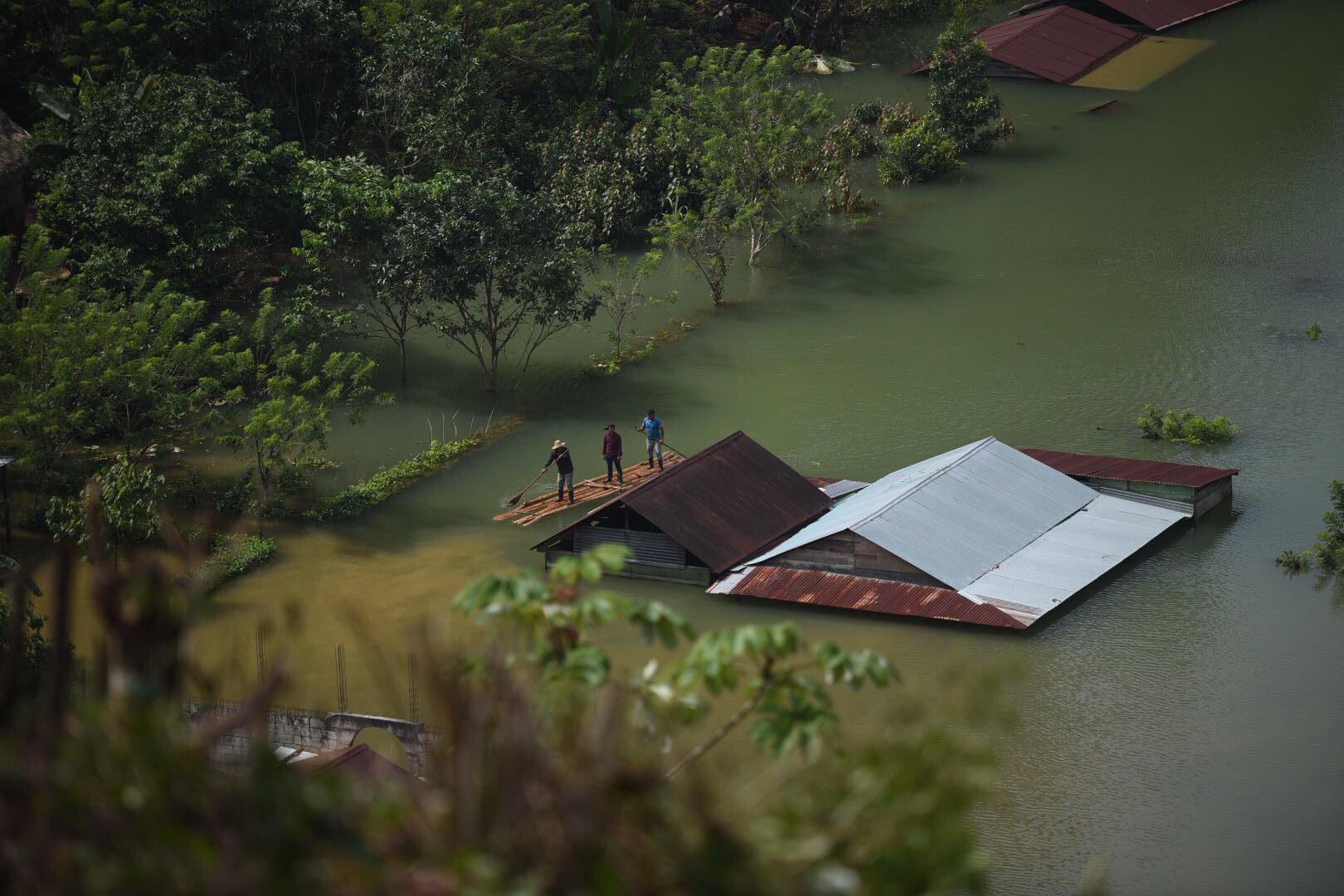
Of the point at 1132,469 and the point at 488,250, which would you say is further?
the point at 488,250

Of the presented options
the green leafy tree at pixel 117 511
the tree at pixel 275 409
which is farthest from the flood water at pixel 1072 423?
the green leafy tree at pixel 117 511

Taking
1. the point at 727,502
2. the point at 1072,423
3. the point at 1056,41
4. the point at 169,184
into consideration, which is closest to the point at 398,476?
the point at 727,502

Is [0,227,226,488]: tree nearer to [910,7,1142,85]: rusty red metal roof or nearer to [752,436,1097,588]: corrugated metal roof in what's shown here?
[752,436,1097,588]: corrugated metal roof

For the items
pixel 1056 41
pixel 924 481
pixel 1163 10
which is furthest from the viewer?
pixel 1163 10

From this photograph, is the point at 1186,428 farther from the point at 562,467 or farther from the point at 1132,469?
the point at 562,467

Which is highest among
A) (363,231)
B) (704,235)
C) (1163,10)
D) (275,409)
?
(1163,10)

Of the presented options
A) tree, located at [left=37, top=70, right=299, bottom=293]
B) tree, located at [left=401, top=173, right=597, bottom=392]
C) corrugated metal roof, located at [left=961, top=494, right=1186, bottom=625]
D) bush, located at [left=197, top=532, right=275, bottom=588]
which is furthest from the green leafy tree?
corrugated metal roof, located at [left=961, top=494, right=1186, bottom=625]

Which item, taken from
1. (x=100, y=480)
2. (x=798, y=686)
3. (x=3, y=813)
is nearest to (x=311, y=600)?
(x=100, y=480)
